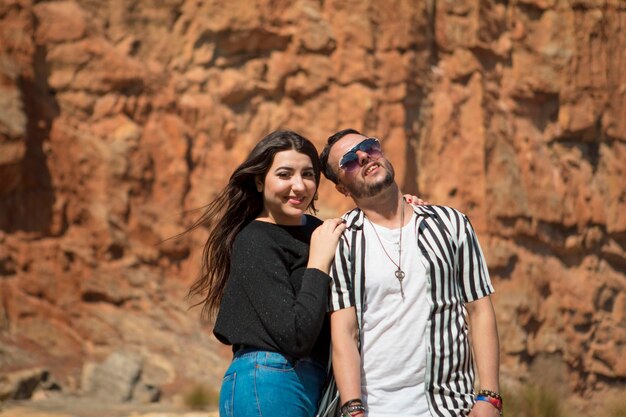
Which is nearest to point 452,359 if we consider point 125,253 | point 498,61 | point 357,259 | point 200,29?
point 357,259

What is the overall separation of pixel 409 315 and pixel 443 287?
0.15 meters

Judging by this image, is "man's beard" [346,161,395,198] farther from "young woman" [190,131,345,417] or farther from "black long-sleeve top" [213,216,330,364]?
"black long-sleeve top" [213,216,330,364]

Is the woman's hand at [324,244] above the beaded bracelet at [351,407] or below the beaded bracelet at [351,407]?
above

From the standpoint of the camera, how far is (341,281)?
2.82m

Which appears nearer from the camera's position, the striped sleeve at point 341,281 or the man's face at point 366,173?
the striped sleeve at point 341,281

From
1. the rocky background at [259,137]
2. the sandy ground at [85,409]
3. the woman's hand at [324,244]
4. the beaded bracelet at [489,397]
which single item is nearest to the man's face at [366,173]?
the woman's hand at [324,244]

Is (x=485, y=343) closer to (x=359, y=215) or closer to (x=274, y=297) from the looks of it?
(x=359, y=215)

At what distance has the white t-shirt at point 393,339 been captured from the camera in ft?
9.06

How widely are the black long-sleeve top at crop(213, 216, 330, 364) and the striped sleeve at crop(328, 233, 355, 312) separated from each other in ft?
0.13

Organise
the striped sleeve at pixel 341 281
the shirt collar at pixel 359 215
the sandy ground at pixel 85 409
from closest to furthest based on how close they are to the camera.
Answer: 1. the striped sleeve at pixel 341 281
2. the shirt collar at pixel 359 215
3. the sandy ground at pixel 85 409

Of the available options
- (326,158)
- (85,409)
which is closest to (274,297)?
(326,158)

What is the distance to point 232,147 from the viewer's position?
1012 cm

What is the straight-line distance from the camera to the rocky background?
29.0 ft

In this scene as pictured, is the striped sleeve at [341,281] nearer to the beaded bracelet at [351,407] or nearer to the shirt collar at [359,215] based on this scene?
the shirt collar at [359,215]
